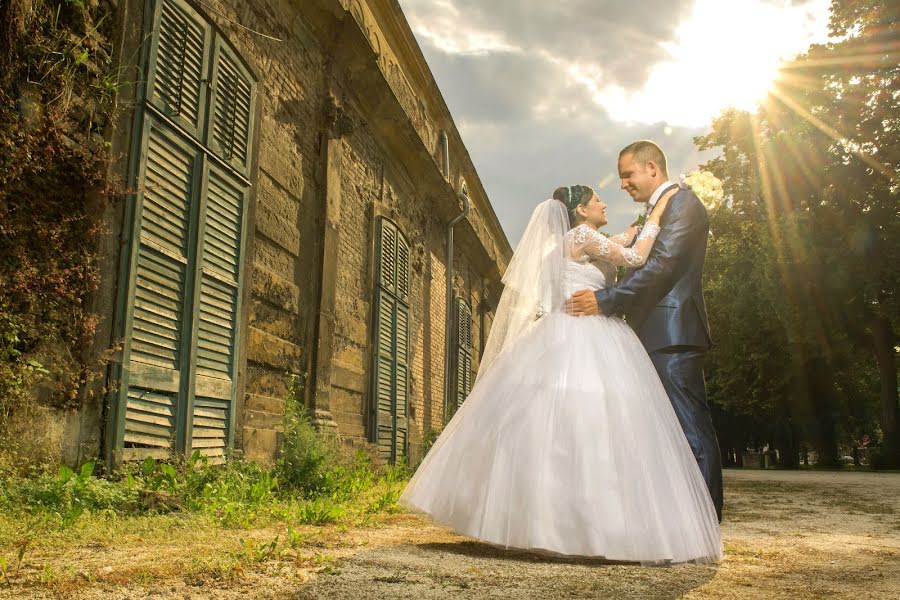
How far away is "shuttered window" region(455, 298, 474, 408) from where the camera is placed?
1592 centimetres

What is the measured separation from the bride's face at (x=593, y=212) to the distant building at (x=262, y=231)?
9.42ft

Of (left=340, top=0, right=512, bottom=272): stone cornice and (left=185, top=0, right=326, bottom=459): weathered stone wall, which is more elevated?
(left=340, top=0, right=512, bottom=272): stone cornice

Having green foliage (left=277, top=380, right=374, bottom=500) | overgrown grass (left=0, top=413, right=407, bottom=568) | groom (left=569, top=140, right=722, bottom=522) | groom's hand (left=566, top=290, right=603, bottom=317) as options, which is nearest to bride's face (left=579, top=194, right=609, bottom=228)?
groom (left=569, top=140, right=722, bottom=522)

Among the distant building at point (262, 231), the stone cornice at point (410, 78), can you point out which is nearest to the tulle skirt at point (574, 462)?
the distant building at point (262, 231)

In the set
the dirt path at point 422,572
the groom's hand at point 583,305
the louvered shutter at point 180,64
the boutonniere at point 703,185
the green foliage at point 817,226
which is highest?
the green foliage at point 817,226

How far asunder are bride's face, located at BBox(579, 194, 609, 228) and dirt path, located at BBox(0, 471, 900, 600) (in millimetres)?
1872

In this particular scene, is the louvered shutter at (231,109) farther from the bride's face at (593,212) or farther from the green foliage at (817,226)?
the green foliage at (817,226)

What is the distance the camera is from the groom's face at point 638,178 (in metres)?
4.33

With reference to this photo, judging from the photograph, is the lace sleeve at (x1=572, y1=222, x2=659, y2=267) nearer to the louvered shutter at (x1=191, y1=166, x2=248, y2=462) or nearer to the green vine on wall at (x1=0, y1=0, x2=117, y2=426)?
the green vine on wall at (x1=0, y1=0, x2=117, y2=426)

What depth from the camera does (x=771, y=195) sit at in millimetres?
21219

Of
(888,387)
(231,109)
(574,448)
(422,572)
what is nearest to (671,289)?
(574,448)

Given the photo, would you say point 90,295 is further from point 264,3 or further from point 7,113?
point 264,3

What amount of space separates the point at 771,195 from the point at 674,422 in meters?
19.6

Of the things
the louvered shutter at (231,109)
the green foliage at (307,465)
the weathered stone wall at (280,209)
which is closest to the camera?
the louvered shutter at (231,109)
